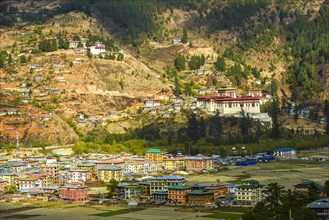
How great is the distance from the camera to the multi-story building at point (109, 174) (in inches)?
4220

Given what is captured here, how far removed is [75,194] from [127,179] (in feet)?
56.4

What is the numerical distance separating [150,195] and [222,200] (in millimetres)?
9438

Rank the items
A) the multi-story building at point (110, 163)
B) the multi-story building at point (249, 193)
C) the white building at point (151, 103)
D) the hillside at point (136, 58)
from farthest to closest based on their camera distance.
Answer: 1. the white building at point (151, 103)
2. the hillside at point (136, 58)
3. the multi-story building at point (110, 163)
4. the multi-story building at point (249, 193)

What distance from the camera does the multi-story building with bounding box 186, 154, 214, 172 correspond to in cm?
11631

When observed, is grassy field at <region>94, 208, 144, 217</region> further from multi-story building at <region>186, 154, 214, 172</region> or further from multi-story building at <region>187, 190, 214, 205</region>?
multi-story building at <region>186, 154, 214, 172</region>

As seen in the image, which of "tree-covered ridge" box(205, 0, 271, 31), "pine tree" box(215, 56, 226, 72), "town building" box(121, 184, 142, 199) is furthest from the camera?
"tree-covered ridge" box(205, 0, 271, 31)

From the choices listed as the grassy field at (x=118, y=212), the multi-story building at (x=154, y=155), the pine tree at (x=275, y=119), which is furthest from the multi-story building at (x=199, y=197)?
the pine tree at (x=275, y=119)

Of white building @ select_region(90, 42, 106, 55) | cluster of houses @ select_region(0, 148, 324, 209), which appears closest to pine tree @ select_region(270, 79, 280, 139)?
cluster of houses @ select_region(0, 148, 324, 209)

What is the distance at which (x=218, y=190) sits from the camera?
291 ft

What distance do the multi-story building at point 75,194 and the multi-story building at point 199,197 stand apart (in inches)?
469

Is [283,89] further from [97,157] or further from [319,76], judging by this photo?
[97,157]

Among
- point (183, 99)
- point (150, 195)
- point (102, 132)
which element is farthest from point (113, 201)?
point (183, 99)

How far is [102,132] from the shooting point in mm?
138875

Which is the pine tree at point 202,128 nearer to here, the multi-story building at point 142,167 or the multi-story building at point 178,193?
the multi-story building at point 142,167
